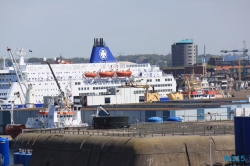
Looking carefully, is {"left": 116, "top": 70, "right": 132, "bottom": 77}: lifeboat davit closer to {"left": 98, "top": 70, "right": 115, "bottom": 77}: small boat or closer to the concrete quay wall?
{"left": 98, "top": 70, "right": 115, "bottom": 77}: small boat

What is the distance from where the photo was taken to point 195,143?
32.9m

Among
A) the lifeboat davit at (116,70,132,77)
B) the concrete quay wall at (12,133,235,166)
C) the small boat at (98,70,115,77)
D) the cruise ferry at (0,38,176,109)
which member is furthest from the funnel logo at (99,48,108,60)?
the concrete quay wall at (12,133,235,166)

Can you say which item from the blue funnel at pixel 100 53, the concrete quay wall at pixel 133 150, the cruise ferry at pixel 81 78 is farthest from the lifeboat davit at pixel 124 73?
the concrete quay wall at pixel 133 150

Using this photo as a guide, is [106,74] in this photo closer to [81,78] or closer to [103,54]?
[81,78]

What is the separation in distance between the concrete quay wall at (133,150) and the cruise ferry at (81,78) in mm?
67729

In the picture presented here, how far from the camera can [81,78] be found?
119312 mm

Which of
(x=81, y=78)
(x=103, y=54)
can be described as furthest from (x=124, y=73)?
(x=103, y=54)

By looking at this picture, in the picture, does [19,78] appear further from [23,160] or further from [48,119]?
[23,160]

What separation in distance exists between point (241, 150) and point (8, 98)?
3220 inches

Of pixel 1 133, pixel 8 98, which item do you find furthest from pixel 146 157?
pixel 8 98

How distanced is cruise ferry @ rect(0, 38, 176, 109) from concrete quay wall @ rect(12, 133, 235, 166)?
222ft

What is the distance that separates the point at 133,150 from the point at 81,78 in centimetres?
8798

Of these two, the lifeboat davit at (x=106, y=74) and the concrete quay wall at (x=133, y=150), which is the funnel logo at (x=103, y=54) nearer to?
the lifeboat davit at (x=106, y=74)

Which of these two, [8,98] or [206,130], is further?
[8,98]
